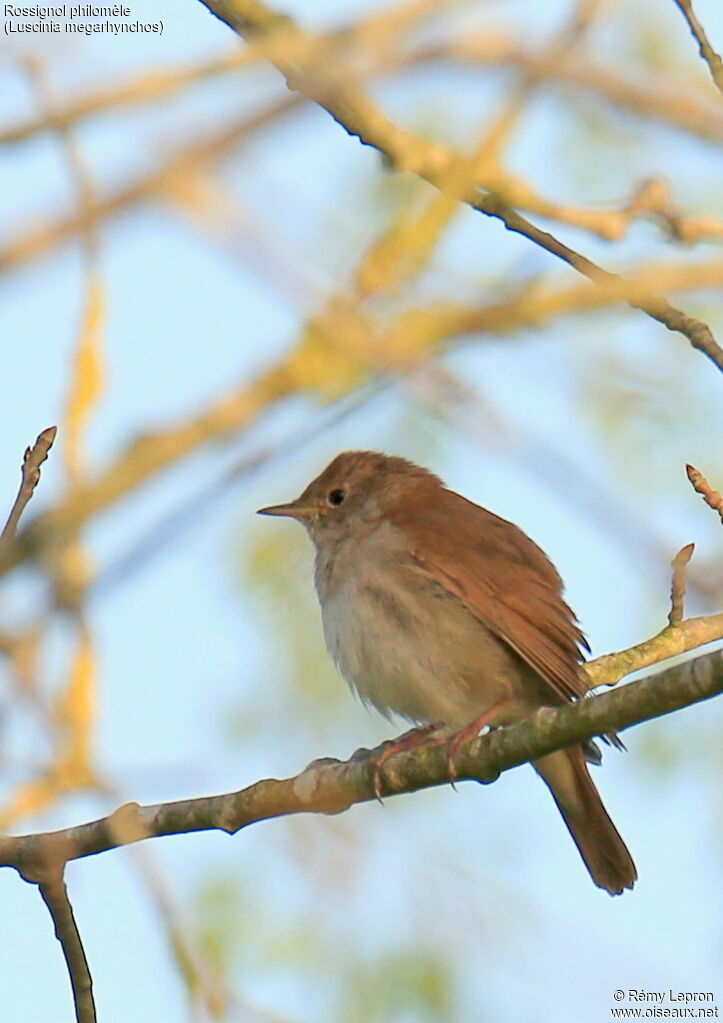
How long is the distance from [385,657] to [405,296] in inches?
52.7

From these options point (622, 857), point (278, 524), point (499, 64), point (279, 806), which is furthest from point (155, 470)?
point (278, 524)

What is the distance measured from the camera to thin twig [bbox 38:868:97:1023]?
14.5 ft

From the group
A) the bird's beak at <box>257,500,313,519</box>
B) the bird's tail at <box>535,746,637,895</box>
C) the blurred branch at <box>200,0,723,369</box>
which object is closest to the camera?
the blurred branch at <box>200,0,723,369</box>

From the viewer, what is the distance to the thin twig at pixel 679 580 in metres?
4.72

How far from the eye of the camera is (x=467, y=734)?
16.6 ft

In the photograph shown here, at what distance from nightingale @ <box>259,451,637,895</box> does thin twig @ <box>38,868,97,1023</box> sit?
5.36ft

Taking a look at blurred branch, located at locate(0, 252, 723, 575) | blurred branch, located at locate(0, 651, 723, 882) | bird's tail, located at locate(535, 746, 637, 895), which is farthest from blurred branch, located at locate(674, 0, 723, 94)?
bird's tail, located at locate(535, 746, 637, 895)

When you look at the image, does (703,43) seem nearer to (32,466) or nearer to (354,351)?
(354,351)

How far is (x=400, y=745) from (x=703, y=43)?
236cm

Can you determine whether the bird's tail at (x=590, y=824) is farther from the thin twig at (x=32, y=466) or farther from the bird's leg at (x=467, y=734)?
the thin twig at (x=32, y=466)

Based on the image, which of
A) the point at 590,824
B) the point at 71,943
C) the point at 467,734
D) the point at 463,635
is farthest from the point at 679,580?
the point at 71,943

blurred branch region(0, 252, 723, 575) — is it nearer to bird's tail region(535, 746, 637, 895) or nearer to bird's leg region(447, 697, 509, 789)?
bird's leg region(447, 697, 509, 789)

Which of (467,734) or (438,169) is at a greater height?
(438,169)

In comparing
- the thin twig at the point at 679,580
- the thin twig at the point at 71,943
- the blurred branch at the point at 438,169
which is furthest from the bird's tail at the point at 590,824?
the thin twig at the point at 71,943
